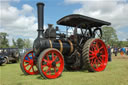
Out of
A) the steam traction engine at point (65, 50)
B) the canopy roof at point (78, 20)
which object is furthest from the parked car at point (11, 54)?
the canopy roof at point (78, 20)

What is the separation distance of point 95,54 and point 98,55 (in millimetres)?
303

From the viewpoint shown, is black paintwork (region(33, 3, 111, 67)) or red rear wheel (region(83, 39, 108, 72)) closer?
black paintwork (region(33, 3, 111, 67))

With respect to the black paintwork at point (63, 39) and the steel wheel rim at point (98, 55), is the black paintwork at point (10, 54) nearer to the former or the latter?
the black paintwork at point (63, 39)

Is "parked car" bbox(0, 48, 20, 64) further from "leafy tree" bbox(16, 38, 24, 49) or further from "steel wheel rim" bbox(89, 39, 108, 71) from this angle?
"leafy tree" bbox(16, 38, 24, 49)

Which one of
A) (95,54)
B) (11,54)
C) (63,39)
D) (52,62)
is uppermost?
Result: (63,39)

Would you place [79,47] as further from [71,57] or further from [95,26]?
[95,26]

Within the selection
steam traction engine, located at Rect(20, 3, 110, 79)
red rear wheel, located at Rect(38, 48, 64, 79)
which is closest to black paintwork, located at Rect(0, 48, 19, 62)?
steam traction engine, located at Rect(20, 3, 110, 79)

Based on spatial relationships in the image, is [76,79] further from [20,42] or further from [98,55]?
[20,42]

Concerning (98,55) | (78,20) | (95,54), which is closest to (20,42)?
(78,20)

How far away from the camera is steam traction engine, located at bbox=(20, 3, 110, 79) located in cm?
562

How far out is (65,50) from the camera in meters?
6.66

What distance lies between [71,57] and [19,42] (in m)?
105

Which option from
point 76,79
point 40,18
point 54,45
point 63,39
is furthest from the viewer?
point 63,39

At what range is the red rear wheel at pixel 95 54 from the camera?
648cm
